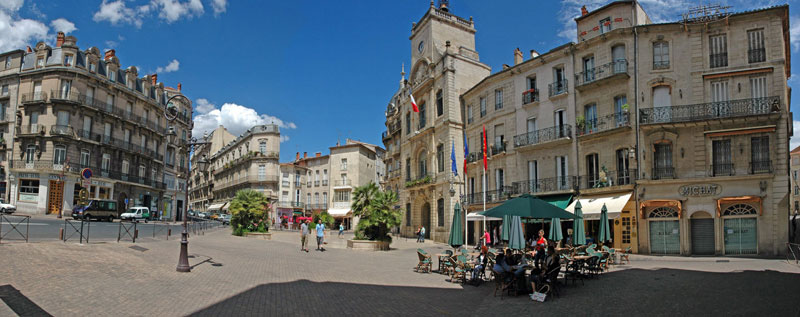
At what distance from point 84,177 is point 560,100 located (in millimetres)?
23156

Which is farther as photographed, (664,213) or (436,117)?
(436,117)

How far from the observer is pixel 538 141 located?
28.0m

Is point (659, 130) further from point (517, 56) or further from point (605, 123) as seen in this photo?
point (517, 56)

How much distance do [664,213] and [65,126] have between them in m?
43.4

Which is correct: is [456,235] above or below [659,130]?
below

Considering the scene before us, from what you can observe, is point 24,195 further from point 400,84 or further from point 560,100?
point 560,100

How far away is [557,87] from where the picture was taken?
2756cm

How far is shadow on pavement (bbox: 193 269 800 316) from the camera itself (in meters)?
8.81

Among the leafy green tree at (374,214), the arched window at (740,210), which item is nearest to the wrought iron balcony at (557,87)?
the arched window at (740,210)

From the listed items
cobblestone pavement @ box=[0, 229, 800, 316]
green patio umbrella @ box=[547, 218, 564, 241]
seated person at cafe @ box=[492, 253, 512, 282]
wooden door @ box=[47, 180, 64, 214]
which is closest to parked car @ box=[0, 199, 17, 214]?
wooden door @ box=[47, 180, 64, 214]

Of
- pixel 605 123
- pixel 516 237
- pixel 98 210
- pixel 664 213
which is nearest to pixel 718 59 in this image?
pixel 605 123

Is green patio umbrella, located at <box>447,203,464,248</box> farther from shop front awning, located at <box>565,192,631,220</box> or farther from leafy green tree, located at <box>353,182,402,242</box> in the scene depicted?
leafy green tree, located at <box>353,182,402,242</box>

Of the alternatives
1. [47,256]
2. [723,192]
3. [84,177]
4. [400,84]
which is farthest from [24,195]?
[723,192]

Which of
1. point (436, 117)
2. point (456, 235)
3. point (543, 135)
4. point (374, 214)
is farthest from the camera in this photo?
point (436, 117)
